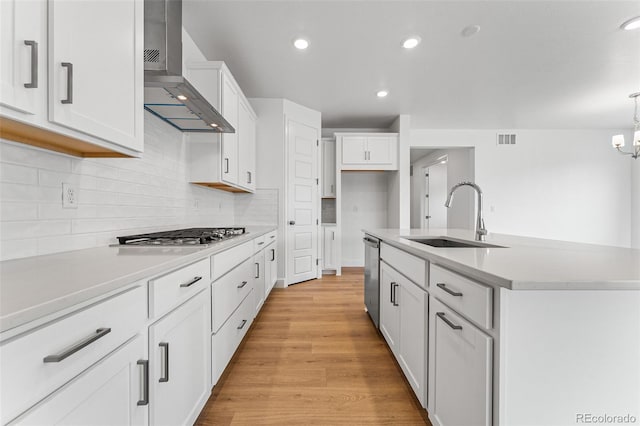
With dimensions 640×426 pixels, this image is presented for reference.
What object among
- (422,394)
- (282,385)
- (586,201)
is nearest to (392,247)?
(422,394)

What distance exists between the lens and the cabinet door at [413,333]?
4.36ft

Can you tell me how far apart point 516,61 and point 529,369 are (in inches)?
134

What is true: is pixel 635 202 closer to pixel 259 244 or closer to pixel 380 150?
pixel 380 150

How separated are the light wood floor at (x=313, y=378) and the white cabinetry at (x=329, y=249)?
6.44 ft

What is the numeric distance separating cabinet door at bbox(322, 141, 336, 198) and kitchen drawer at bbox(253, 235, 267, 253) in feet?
7.30

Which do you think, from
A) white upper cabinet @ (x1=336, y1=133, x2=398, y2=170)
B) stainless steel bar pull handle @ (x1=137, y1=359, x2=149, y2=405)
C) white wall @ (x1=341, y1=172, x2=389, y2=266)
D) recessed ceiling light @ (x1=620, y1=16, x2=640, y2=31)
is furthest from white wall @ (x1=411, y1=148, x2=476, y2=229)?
stainless steel bar pull handle @ (x1=137, y1=359, x2=149, y2=405)

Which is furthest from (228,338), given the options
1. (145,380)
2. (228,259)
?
(145,380)

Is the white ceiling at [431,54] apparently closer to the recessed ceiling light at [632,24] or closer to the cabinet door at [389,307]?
the recessed ceiling light at [632,24]

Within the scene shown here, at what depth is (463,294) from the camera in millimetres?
959

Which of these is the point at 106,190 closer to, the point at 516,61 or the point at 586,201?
the point at 516,61

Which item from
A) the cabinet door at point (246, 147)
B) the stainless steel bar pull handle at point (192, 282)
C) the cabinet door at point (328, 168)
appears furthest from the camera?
the cabinet door at point (328, 168)

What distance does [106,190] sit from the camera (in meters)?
1.49

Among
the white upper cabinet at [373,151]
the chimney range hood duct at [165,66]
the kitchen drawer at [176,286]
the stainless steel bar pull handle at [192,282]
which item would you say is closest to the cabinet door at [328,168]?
the white upper cabinet at [373,151]

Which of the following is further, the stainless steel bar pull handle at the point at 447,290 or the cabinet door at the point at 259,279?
the cabinet door at the point at 259,279
